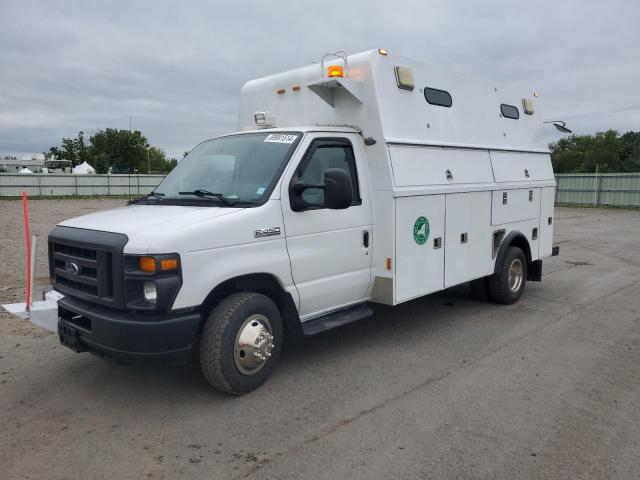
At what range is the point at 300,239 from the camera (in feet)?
15.4

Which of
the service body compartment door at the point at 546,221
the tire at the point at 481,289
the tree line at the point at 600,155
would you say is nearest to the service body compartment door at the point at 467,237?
the tire at the point at 481,289

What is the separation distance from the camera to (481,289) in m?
7.46

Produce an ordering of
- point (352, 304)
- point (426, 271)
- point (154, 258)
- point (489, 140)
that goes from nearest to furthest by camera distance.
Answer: point (154, 258)
point (352, 304)
point (426, 271)
point (489, 140)

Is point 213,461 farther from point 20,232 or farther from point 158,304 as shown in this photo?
point 20,232

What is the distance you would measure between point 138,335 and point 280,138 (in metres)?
2.23

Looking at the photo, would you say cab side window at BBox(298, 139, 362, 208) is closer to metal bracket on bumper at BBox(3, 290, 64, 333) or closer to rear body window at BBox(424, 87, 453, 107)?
rear body window at BBox(424, 87, 453, 107)

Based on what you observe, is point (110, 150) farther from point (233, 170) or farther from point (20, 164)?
point (233, 170)

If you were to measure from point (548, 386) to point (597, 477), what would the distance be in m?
1.41

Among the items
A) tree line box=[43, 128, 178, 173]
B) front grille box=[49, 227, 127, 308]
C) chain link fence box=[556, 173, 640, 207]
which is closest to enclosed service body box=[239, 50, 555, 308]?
front grille box=[49, 227, 127, 308]

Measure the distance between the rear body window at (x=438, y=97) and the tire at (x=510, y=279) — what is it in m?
2.32

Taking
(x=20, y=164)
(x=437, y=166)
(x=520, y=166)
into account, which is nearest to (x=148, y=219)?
(x=437, y=166)

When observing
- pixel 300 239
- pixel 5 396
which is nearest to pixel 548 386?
pixel 300 239

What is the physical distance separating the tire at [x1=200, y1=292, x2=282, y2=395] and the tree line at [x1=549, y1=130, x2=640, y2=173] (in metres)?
56.6

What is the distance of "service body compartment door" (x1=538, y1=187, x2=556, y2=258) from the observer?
8141 millimetres
